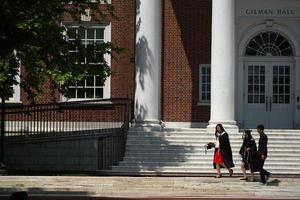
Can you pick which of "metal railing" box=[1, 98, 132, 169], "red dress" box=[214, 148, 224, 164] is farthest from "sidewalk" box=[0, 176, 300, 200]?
"metal railing" box=[1, 98, 132, 169]

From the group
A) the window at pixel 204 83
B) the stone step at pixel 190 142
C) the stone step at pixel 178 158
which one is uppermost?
the window at pixel 204 83

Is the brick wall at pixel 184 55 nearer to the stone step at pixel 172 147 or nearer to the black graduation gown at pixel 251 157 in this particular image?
the stone step at pixel 172 147

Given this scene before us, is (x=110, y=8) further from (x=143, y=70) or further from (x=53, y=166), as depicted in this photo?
(x=53, y=166)

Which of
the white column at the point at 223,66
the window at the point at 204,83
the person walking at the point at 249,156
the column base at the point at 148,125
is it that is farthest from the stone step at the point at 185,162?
the window at the point at 204,83

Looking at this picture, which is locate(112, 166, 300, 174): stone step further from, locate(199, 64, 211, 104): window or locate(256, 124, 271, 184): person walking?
locate(199, 64, 211, 104): window

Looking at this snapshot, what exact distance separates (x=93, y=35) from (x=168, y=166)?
8190 millimetres

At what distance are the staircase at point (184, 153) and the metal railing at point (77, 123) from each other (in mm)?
658

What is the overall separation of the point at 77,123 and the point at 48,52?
11.7m

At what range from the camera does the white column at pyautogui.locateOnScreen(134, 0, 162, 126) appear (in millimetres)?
24078

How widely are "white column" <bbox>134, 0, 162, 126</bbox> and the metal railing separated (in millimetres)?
739

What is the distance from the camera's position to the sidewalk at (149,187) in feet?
57.6

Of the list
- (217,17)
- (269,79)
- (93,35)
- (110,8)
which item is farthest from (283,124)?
(110,8)

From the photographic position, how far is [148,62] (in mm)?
24125

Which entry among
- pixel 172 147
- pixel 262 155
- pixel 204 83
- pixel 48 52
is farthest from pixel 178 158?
pixel 48 52
